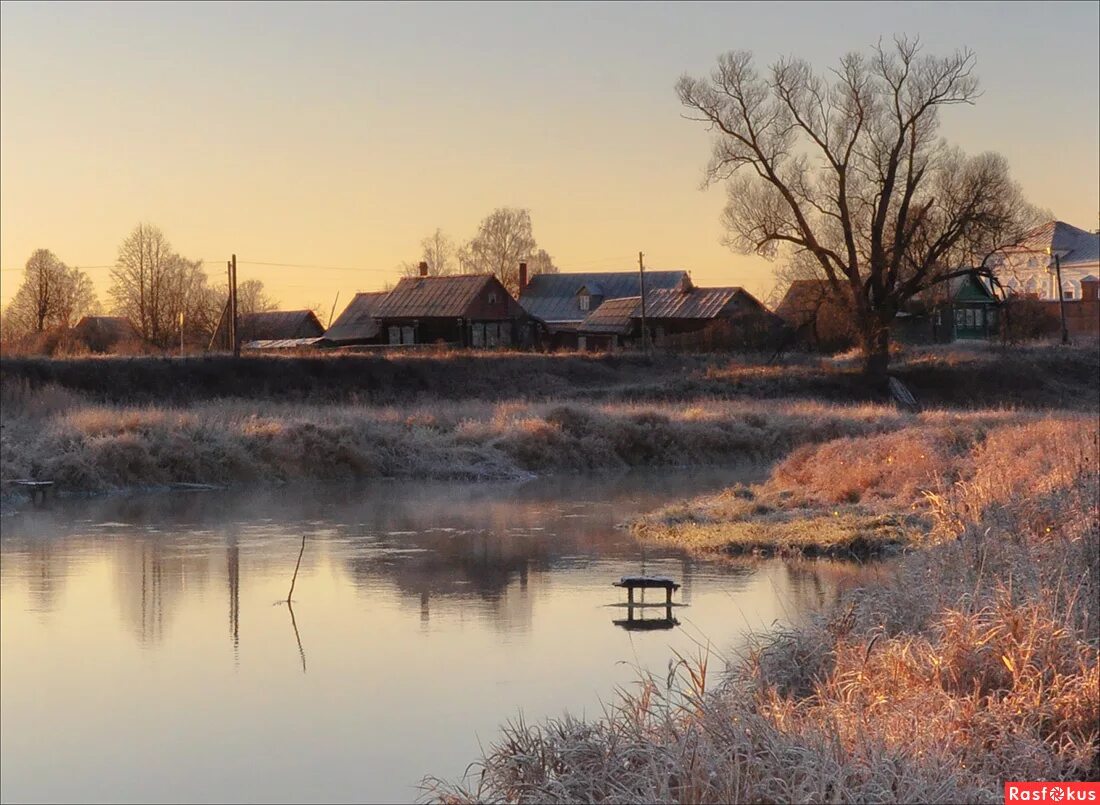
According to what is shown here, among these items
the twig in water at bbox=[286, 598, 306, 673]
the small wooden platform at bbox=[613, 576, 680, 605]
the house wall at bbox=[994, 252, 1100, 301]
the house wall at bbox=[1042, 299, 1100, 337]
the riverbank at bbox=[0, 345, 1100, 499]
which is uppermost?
the house wall at bbox=[994, 252, 1100, 301]

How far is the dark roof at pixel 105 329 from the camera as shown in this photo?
8094 cm

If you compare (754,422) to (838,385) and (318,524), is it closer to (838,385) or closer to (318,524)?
(838,385)

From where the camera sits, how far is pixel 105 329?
89.9m

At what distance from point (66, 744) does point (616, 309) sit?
226 ft

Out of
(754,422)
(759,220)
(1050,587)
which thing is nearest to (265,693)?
(1050,587)

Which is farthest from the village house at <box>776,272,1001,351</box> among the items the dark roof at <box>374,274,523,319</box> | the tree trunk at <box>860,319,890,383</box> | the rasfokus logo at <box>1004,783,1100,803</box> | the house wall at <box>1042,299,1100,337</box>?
the rasfokus logo at <box>1004,783,1100,803</box>

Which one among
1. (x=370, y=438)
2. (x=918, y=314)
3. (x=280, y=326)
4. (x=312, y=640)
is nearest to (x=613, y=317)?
(x=280, y=326)

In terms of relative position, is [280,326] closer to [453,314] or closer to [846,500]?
[453,314]

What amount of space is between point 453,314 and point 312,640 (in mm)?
57446

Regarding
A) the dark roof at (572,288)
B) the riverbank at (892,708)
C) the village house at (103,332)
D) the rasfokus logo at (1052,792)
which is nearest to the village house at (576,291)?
the dark roof at (572,288)

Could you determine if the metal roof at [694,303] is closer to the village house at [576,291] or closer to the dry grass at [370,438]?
the village house at [576,291]

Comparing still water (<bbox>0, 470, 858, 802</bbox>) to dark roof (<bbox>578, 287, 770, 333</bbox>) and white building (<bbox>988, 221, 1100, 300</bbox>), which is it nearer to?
dark roof (<bbox>578, 287, 770, 333</bbox>)

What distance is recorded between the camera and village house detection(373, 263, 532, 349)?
7269 centimetres

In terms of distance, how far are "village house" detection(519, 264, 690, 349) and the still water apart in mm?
61414
